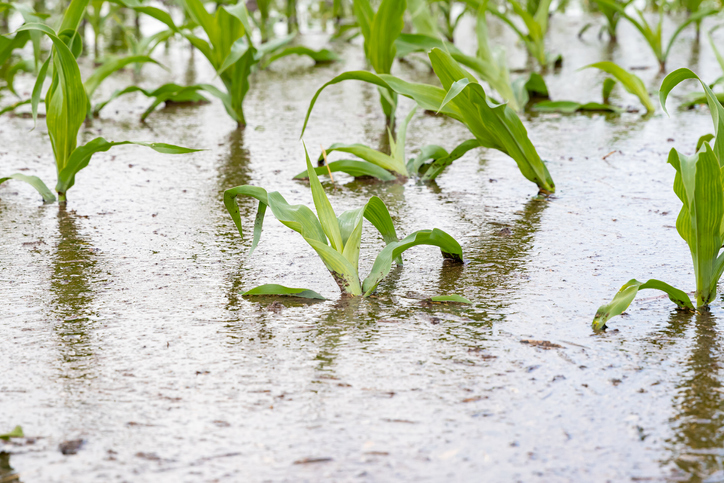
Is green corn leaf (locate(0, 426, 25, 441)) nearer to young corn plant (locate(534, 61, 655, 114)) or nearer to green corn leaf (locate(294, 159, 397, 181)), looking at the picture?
green corn leaf (locate(294, 159, 397, 181))

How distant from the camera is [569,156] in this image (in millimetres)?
2400

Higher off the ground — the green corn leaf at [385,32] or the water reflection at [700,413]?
the green corn leaf at [385,32]

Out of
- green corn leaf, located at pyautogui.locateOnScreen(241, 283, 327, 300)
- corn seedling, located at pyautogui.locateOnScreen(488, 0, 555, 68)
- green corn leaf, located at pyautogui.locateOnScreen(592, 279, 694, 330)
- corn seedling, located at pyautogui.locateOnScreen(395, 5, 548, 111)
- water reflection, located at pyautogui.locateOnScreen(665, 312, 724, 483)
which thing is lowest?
water reflection, located at pyautogui.locateOnScreen(665, 312, 724, 483)

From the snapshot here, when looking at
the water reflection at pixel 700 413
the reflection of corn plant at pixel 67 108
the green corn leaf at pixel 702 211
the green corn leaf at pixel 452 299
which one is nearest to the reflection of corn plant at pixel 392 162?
the reflection of corn plant at pixel 67 108

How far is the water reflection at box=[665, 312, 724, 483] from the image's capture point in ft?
3.06

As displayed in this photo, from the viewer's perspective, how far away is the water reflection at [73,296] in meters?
1.22

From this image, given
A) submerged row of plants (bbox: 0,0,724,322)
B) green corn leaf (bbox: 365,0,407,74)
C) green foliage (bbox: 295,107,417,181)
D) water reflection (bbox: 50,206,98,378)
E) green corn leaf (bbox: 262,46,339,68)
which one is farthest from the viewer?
green corn leaf (bbox: 262,46,339,68)

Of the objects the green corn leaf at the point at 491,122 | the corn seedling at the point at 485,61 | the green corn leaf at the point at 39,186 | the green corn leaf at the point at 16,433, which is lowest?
the green corn leaf at the point at 16,433

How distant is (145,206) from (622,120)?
1850 millimetres

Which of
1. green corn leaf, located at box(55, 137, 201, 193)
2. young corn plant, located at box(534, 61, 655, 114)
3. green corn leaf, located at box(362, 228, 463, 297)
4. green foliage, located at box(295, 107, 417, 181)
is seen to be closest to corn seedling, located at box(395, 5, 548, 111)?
young corn plant, located at box(534, 61, 655, 114)

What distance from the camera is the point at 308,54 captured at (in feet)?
12.1

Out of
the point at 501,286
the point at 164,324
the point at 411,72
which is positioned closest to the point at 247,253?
the point at 164,324

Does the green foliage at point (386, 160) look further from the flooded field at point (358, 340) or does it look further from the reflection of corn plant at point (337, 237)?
the reflection of corn plant at point (337, 237)

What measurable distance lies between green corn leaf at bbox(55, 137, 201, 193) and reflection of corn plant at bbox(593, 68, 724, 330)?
1077mm
